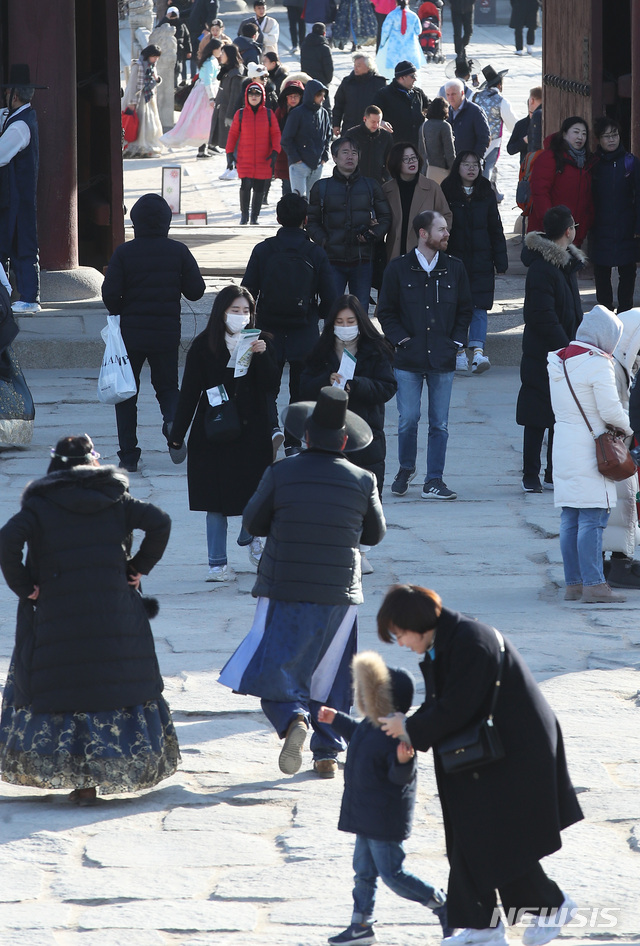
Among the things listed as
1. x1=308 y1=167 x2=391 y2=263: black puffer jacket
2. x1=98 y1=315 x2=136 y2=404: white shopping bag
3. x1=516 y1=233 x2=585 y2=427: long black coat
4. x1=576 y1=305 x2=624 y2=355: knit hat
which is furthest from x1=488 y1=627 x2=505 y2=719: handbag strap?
x1=308 y1=167 x2=391 y2=263: black puffer jacket

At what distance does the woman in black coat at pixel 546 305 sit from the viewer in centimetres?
871

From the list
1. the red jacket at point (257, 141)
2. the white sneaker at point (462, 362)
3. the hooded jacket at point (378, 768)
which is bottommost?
the white sneaker at point (462, 362)

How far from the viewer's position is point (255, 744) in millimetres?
5820

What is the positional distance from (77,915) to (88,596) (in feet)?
3.64

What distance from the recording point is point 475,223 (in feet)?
37.1

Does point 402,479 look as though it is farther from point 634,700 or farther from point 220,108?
point 220,108

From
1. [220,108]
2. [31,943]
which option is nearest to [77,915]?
[31,943]

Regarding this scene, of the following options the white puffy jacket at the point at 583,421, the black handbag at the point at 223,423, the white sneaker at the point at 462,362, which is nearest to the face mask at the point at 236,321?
the black handbag at the point at 223,423

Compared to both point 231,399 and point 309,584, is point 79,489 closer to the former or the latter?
point 309,584

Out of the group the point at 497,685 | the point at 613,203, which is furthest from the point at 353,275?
the point at 497,685

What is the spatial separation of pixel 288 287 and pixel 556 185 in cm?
361

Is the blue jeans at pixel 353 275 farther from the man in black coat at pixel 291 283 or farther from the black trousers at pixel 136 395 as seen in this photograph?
the black trousers at pixel 136 395

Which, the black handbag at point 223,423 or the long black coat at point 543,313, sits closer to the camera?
the black handbag at point 223,423

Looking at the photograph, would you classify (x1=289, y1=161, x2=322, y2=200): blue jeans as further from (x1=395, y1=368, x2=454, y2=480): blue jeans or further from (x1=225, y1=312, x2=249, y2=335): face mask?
(x1=225, y1=312, x2=249, y2=335): face mask
